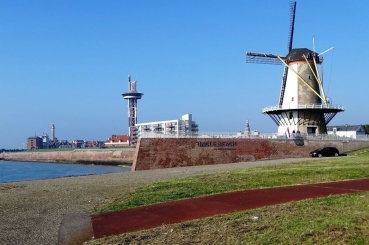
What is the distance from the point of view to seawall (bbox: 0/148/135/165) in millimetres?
64831

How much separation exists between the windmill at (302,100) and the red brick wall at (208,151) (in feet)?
15.4

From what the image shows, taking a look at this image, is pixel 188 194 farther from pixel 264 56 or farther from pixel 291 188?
pixel 264 56

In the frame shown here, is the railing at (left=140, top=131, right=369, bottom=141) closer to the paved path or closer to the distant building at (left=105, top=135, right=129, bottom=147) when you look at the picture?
the paved path

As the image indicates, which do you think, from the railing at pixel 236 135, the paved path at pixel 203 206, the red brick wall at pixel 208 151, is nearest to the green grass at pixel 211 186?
the paved path at pixel 203 206

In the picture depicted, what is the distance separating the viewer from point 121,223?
8.51 m

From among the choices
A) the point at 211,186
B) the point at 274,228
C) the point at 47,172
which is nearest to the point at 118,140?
the point at 47,172

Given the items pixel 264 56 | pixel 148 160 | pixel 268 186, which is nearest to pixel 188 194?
pixel 268 186

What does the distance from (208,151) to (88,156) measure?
47.4m

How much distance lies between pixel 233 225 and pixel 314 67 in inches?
1748

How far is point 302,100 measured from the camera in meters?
47.2

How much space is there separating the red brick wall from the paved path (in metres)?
19.9

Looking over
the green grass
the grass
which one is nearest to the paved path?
the green grass

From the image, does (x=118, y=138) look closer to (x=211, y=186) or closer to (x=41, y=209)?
(x=211, y=186)

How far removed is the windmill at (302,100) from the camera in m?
46.6
